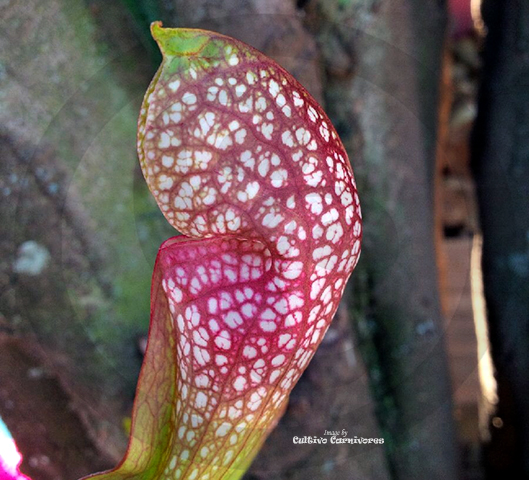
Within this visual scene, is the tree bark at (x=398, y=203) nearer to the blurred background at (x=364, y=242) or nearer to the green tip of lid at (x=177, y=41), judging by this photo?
the blurred background at (x=364, y=242)

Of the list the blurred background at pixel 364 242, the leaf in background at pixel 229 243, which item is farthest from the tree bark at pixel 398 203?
the leaf in background at pixel 229 243

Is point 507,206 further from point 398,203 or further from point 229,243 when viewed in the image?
point 229,243

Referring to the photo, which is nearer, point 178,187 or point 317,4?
point 178,187

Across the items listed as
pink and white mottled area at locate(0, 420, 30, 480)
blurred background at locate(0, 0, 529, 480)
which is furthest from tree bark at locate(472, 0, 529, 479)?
pink and white mottled area at locate(0, 420, 30, 480)

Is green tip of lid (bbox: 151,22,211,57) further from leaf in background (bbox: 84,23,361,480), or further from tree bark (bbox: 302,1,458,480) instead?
tree bark (bbox: 302,1,458,480)

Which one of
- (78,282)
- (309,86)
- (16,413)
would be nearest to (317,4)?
(309,86)

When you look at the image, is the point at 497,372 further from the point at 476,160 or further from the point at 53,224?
the point at 53,224

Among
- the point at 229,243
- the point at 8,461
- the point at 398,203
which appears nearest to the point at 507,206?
the point at 398,203
